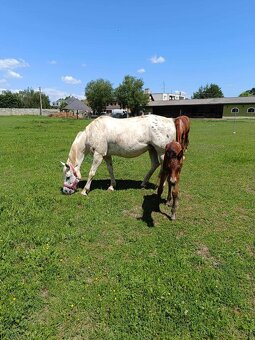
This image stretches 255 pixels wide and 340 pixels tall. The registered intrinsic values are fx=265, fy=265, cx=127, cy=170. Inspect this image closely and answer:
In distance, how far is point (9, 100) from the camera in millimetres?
100375

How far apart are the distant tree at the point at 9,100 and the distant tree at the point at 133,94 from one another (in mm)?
50768

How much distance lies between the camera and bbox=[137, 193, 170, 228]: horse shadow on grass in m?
5.49

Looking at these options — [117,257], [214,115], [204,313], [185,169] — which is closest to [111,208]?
[117,257]

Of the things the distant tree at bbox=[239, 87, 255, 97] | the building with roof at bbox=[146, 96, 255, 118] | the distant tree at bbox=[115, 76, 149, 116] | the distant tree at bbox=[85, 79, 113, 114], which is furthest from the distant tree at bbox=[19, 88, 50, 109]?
the distant tree at bbox=[239, 87, 255, 97]

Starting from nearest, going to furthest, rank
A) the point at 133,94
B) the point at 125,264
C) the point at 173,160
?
the point at 125,264 → the point at 173,160 → the point at 133,94

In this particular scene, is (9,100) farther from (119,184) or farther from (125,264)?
(125,264)

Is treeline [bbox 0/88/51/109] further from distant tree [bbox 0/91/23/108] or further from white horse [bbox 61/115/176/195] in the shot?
white horse [bbox 61/115/176/195]

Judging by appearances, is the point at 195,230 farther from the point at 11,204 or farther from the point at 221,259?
the point at 11,204

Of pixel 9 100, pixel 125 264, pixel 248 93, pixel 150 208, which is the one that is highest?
pixel 248 93

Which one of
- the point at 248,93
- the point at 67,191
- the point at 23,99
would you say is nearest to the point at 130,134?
the point at 67,191

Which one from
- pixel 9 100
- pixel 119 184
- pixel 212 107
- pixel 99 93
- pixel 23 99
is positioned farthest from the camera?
pixel 23 99

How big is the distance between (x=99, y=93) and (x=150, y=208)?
71.3m

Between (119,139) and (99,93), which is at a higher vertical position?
(99,93)

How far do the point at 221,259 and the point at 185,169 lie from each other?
238 inches
